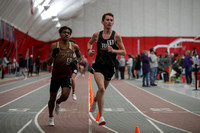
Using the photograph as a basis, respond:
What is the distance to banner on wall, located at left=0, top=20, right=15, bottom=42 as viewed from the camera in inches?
1013

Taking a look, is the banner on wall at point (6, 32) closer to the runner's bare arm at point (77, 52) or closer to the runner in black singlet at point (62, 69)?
the runner's bare arm at point (77, 52)

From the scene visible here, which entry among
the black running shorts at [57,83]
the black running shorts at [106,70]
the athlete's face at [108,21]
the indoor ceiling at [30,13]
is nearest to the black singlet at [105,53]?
the black running shorts at [106,70]

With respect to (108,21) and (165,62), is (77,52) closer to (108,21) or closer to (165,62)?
(108,21)

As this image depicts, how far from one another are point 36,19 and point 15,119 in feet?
90.3

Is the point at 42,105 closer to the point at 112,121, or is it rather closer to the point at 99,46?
the point at 112,121

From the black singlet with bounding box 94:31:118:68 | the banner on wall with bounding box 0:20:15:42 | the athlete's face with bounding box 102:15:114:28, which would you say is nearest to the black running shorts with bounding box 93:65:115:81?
the black singlet with bounding box 94:31:118:68

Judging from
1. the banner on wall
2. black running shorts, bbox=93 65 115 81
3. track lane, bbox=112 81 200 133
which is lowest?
track lane, bbox=112 81 200 133

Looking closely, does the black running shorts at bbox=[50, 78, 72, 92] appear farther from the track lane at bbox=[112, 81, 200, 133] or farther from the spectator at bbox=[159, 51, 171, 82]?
the spectator at bbox=[159, 51, 171, 82]

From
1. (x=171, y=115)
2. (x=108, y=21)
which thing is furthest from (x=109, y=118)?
(x=108, y=21)

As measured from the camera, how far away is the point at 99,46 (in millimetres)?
6434

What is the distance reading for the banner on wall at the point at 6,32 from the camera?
2573 centimetres

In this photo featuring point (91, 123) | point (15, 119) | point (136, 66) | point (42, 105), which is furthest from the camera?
point (136, 66)

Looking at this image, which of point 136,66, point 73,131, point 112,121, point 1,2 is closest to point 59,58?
point 73,131

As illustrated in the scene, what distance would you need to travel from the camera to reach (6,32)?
27219 millimetres
